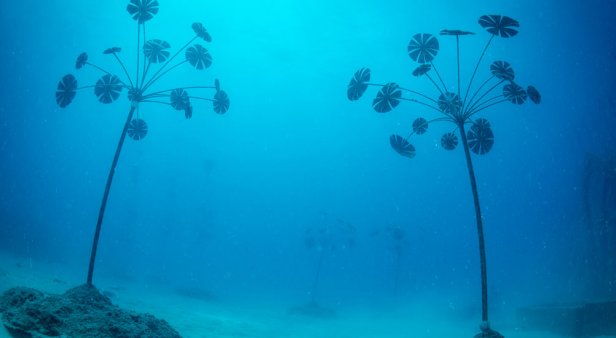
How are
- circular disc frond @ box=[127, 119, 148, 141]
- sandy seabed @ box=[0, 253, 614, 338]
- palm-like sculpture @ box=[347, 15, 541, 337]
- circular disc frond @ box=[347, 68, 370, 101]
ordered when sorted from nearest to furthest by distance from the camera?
palm-like sculpture @ box=[347, 15, 541, 337]
circular disc frond @ box=[347, 68, 370, 101]
circular disc frond @ box=[127, 119, 148, 141]
sandy seabed @ box=[0, 253, 614, 338]

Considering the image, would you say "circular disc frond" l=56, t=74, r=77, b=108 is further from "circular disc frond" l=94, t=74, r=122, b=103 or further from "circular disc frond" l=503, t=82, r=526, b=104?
"circular disc frond" l=503, t=82, r=526, b=104

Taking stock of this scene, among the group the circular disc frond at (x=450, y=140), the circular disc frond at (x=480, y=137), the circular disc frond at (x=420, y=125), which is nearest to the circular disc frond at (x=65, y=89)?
the circular disc frond at (x=420, y=125)

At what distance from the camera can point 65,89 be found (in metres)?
10.1

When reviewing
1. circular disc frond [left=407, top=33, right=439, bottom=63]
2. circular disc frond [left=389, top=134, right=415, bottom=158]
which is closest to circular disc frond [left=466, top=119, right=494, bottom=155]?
circular disc frond [left=389, top=134, right=415, bottom=158]

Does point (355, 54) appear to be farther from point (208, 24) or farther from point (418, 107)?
point (208, 24)

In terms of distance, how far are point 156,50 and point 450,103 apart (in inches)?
377

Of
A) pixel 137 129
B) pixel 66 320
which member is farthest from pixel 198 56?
pixel 66 320

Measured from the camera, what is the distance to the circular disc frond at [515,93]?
9.27 m

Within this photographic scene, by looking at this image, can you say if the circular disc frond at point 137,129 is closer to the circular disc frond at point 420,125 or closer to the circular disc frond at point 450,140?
the circular disc frond at point 420,125

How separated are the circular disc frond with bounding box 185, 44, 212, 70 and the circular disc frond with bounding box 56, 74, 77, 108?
3664mm

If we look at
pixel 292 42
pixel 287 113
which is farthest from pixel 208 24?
pixel 287 113

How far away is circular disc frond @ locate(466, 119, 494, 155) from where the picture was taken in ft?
30.2

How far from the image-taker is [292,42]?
137750 mm

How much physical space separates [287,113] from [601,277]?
157 m
